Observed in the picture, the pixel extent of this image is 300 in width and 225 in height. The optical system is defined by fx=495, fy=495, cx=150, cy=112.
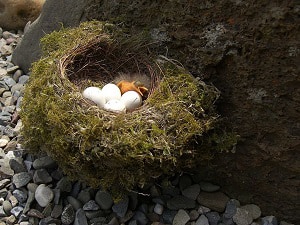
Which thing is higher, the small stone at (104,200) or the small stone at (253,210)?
the small stone at (253,210)

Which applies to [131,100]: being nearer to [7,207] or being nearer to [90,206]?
[90,206]

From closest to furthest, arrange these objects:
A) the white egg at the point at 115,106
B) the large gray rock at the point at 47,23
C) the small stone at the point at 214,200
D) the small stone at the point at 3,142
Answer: the white egg at the point at 115,106
the small stone at the point at 214,200
the small stone at the point at 3,142
the large gray rock at the point at 47,23

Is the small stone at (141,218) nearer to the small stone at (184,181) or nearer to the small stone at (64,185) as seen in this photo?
the small stone at (184,181)

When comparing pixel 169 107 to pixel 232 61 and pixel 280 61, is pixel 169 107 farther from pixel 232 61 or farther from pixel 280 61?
pixel 280 61

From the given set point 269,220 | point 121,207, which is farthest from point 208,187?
point 121,207

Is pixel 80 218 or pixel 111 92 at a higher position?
pixel 111 92

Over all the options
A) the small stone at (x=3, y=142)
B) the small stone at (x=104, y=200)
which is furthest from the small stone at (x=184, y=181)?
the small stone at (x=3, y=142)
